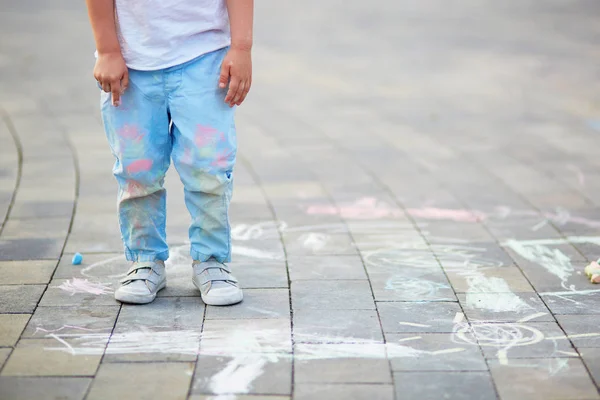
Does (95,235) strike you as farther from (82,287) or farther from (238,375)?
(238,375)

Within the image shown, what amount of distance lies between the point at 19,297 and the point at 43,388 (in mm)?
764

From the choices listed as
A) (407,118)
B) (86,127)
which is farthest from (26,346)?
(407,118)

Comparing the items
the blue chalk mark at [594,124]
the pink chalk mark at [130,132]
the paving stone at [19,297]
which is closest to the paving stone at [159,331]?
the paving stone at [19,297]

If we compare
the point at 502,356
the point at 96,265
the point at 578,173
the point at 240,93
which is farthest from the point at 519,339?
the point at 578,173

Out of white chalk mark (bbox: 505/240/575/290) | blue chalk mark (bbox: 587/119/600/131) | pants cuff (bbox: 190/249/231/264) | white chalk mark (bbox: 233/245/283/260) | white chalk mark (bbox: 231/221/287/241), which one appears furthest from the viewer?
blue chalk mark (bbox: 587/119/600/131)

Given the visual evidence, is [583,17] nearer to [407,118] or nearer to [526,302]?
[407,118]

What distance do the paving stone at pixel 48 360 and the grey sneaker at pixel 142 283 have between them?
1.05ft

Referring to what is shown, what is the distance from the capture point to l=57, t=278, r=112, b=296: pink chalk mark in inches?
131

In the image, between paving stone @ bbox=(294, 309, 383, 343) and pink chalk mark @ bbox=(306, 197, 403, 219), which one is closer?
paving stone @ bbox=(294, 309, 383, 343)

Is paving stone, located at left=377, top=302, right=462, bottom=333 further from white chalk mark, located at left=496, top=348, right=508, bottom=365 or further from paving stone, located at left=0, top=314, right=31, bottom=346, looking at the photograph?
paving stone, located at left=0, top=314, right=31, bottom=346

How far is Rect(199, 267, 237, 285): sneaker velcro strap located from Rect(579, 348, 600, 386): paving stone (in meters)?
1.29

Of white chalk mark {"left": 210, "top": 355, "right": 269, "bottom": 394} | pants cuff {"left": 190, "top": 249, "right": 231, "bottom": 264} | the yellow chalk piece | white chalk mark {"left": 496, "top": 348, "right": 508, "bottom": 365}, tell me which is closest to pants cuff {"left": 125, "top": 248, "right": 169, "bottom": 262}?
pants cuff {"left": 190, "top": 249, "right": 231, "bottom": 264}

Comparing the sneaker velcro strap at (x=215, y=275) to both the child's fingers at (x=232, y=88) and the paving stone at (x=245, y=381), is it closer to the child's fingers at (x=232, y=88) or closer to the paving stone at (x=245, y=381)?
the paving stone at (x=245, y=381)

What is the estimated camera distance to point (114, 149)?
10.3 ft
